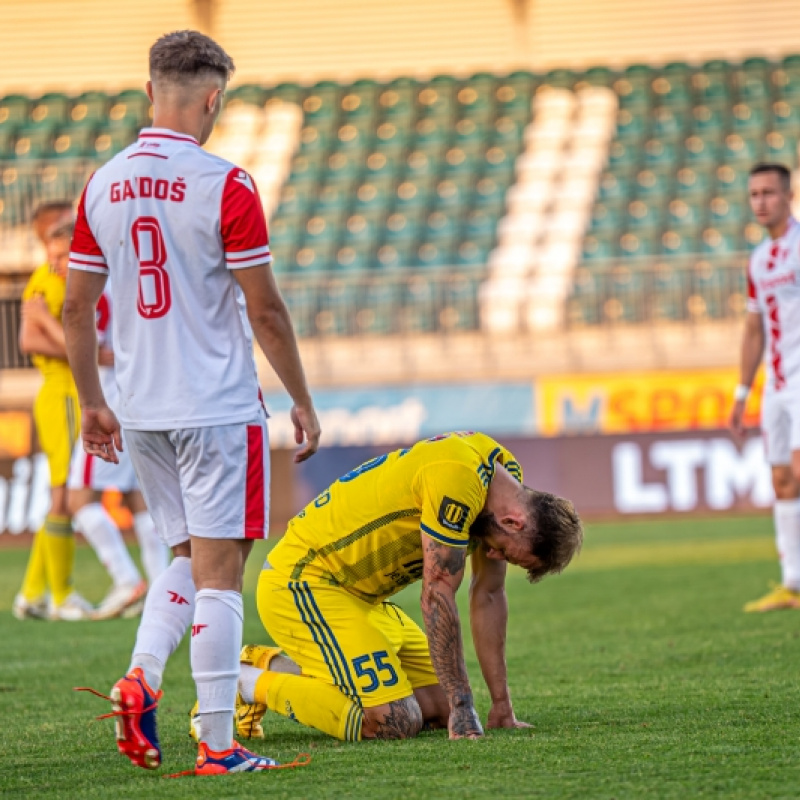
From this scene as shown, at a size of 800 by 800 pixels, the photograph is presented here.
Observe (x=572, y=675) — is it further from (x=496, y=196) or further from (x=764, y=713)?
(x=496, y=196)

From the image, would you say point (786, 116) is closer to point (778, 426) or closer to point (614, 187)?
point (614, 187)

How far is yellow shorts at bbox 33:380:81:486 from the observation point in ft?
27.8

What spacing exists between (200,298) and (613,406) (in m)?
14.6

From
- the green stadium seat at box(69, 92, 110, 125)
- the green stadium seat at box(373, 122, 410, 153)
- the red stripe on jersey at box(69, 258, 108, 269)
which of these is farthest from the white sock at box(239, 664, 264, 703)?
the green stadium seat at box(69, 92, 110, 125)

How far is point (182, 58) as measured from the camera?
3621 mm

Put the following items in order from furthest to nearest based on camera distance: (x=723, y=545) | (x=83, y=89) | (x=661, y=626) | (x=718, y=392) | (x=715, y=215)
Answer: (x=83, y=89) → (x=715, y=215) → (x=718, y=392) → (x=723, y=545) → (x=661, y=626)

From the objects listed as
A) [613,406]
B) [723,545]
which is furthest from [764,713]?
[613,406]

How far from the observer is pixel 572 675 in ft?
18.6

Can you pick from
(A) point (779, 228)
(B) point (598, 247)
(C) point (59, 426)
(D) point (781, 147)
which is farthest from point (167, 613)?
(D) point (781, 147)

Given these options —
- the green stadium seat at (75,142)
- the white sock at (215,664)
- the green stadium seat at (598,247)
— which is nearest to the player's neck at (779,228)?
the white sock at (215,664)

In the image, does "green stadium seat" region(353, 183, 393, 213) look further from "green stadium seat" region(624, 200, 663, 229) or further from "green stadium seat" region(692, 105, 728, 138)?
"green stadium seat" region(692, 105, 728, 138)

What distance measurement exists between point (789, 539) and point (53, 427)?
4234 millimetres

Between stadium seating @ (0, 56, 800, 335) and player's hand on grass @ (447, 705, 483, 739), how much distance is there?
1473 centimetres

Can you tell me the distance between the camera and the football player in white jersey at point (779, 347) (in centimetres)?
770
